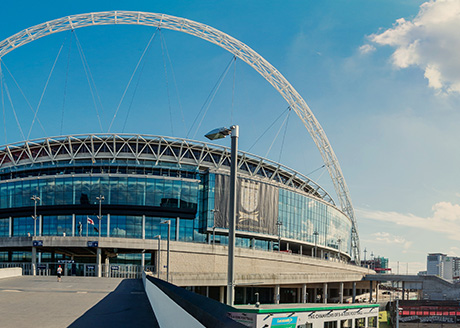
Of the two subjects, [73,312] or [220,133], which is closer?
[220,133]

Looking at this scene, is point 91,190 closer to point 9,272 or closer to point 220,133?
point 9,272

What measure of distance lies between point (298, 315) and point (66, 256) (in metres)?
65.8

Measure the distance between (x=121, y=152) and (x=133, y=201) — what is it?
17014 mm

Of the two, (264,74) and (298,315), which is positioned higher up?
(264,74)

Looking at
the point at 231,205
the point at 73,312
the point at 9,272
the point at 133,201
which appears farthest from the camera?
the point at 133,201

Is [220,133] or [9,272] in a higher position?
[220,133]

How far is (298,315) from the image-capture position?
3378 cm

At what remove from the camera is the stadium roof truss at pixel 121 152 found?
103 meters

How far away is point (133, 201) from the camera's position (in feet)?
304

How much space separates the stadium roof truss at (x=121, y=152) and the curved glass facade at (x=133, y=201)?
1.46m

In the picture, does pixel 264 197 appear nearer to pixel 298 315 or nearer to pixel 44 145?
pixel 44 145

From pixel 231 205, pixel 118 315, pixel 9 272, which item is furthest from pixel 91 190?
pixel 231 205

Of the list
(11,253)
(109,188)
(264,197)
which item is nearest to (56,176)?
(109,188)

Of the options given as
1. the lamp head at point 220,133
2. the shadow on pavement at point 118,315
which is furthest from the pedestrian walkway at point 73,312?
the lamp head at point 220,133
